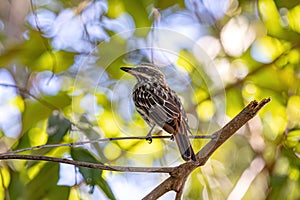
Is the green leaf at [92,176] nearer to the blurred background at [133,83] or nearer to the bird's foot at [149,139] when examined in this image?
the blurred background at [133,83]

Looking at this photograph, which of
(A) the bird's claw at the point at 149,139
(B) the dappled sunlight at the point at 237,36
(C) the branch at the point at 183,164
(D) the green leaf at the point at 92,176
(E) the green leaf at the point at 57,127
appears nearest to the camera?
(C) the branch at the point at 183,164

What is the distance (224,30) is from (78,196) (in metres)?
0.84

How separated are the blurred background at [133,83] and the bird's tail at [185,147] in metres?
0.07

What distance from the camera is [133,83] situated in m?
1.26

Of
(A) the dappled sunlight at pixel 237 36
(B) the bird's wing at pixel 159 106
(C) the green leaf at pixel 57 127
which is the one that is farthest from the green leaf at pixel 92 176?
(A) the dappled sunlight at pixel 237 36

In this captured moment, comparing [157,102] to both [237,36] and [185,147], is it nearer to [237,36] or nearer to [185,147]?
[185,147]

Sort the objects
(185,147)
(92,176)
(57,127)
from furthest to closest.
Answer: (57,127), (92,176), (185,147)

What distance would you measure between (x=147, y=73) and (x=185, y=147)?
18cm

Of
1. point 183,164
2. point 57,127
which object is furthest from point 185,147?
point 57,127

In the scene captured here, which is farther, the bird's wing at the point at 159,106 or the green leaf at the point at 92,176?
the green leaf at the point at 92,176

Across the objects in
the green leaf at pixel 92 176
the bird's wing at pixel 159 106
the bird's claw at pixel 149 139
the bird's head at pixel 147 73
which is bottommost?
the green leaf at pixel 92 176

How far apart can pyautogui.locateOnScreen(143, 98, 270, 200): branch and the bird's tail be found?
1 cm

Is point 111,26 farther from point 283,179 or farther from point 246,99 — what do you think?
point 283,179

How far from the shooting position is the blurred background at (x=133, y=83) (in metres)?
1.24
